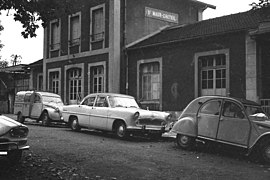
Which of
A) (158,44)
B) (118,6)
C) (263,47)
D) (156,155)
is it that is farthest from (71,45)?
(156,155)

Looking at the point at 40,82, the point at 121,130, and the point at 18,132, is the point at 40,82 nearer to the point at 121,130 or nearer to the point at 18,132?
the point at 121,130

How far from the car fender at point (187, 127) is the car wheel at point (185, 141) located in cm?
17

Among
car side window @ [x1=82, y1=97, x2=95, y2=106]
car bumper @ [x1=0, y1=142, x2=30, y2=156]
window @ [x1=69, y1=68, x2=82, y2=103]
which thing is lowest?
car bumper @ [x1=0, y1=142, x2=30, y2=156]

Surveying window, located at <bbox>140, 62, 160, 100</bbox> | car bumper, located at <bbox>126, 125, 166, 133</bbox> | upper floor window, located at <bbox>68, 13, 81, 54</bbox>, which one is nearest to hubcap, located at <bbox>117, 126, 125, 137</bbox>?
car bumper, located at <bbox>126, 125, 166, 133</bbox>

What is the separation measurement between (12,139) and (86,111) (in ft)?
23.3

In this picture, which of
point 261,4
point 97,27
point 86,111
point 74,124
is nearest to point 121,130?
point 86,111

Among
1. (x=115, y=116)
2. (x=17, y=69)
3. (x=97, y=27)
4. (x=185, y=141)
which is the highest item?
(x=97, y=27)

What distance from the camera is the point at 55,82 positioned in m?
26.9

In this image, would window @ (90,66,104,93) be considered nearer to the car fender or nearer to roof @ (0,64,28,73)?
roof @ (0,64,28,73)

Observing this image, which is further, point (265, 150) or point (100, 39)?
point (100, 39)

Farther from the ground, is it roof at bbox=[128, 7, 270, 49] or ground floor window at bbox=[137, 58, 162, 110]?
roof at bbox=[128, 7, 270, 49]

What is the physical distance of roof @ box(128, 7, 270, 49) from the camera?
16.0 meters

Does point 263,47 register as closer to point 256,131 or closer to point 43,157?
point 256,131

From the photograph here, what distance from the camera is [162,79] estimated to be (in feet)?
63.2
